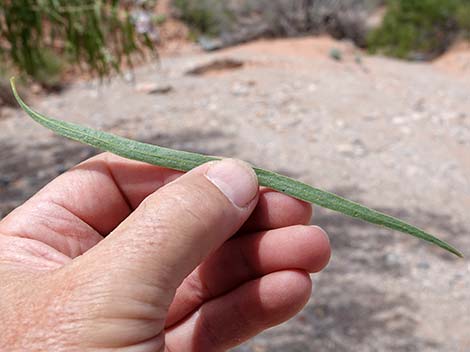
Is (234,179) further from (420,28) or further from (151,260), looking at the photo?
(420,28)

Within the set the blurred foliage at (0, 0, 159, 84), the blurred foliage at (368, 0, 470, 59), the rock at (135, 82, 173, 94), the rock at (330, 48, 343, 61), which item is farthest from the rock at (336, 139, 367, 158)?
the blurred foliage at (368, 0, 470, 59)

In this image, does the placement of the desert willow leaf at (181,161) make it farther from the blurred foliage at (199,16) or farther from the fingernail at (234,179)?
the blurred foliage at (199,16)

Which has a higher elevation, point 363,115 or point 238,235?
point 238,235

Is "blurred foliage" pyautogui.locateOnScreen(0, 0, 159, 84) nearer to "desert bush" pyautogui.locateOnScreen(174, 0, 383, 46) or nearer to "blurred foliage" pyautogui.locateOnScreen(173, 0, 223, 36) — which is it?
"desert bush" pyautogui.locateOnScreen(174, 0, 383, 46)

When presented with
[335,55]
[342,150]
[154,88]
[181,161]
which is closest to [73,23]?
[181,161]

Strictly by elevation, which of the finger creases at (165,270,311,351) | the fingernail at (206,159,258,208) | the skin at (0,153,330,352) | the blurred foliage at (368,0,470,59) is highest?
the fingernail at (206,159,258,208)

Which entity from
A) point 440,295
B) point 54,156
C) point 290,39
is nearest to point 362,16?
point 290,39

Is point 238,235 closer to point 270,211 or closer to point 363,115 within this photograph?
point 270,211
